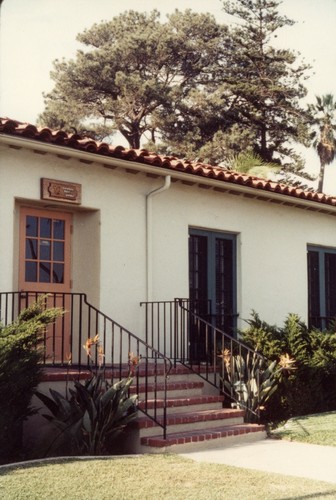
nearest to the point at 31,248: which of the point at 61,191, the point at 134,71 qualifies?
the point at 61,191

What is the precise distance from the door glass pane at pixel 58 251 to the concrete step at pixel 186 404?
250cm

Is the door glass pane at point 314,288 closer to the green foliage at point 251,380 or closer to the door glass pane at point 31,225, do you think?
the green foliage at point 251,380

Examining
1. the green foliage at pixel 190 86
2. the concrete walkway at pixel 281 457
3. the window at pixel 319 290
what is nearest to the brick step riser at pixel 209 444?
the concrete walkway at pixel 281 457

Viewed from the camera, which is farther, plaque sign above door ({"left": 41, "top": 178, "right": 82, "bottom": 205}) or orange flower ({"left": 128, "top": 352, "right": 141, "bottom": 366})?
plaque sign above door ({"left": 41, "top": 178, "right": 82, "bottom": 205})

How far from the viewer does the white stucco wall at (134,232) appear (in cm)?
959

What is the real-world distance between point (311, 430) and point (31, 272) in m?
4.17

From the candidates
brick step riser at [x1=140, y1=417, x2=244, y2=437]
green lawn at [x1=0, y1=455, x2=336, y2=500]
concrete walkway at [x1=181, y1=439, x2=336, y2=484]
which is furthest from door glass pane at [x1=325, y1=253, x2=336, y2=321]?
green lawn at [x1=0, y1=455, x2=336, y2=500]

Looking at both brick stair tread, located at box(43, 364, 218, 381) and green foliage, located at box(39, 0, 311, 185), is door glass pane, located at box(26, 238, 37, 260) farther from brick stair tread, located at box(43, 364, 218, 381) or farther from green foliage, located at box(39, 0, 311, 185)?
green foliage, located at box(39, 0, 311, 185)

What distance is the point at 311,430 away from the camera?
9320 mm

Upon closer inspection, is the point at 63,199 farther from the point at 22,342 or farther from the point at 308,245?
the point at 308,245

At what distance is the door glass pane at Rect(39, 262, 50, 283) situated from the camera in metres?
10.1

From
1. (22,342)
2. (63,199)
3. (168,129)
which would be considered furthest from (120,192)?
(168,129)

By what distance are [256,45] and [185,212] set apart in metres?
22.9

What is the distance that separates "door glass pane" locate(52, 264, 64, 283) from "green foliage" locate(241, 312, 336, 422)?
9.04 feet
